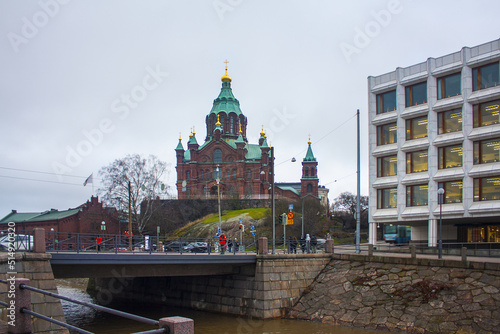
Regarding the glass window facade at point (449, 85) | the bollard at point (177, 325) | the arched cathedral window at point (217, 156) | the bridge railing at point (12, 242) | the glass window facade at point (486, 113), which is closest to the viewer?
the bollard at point (177, 325)

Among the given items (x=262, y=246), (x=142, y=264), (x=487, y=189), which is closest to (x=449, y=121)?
(x=487, y=189)

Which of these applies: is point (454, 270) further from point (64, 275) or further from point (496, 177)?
point (64, 275)

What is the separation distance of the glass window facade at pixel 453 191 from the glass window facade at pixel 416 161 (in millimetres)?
2150

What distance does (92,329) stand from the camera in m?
26.2

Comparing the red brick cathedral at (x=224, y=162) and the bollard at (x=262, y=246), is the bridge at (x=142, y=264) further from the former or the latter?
the red brick cathedral at (x=224, y=162)

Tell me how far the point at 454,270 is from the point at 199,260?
13.4 m

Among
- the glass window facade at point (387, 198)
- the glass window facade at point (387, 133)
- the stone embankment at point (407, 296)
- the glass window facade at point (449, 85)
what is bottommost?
the stone embankment at point (407, 296)

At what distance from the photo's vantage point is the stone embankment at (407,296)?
72.4 ft

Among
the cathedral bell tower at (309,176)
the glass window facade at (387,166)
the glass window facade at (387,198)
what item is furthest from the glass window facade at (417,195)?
the cathedral bell tower at (309,176)

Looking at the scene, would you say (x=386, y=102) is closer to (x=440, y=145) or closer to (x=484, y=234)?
(x=440, y=145)

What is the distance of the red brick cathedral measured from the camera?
95.5 meters

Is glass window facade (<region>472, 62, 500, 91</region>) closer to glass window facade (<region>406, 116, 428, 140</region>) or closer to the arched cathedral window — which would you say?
glass window facade (<region>406, 116, 428, 140</region>)

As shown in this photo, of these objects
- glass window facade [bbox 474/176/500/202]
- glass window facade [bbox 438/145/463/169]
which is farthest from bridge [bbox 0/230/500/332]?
glass window facade [bbox 438/145/463/169]

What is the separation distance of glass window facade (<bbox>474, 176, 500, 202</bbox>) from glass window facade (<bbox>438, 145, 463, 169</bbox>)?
6.45ft
